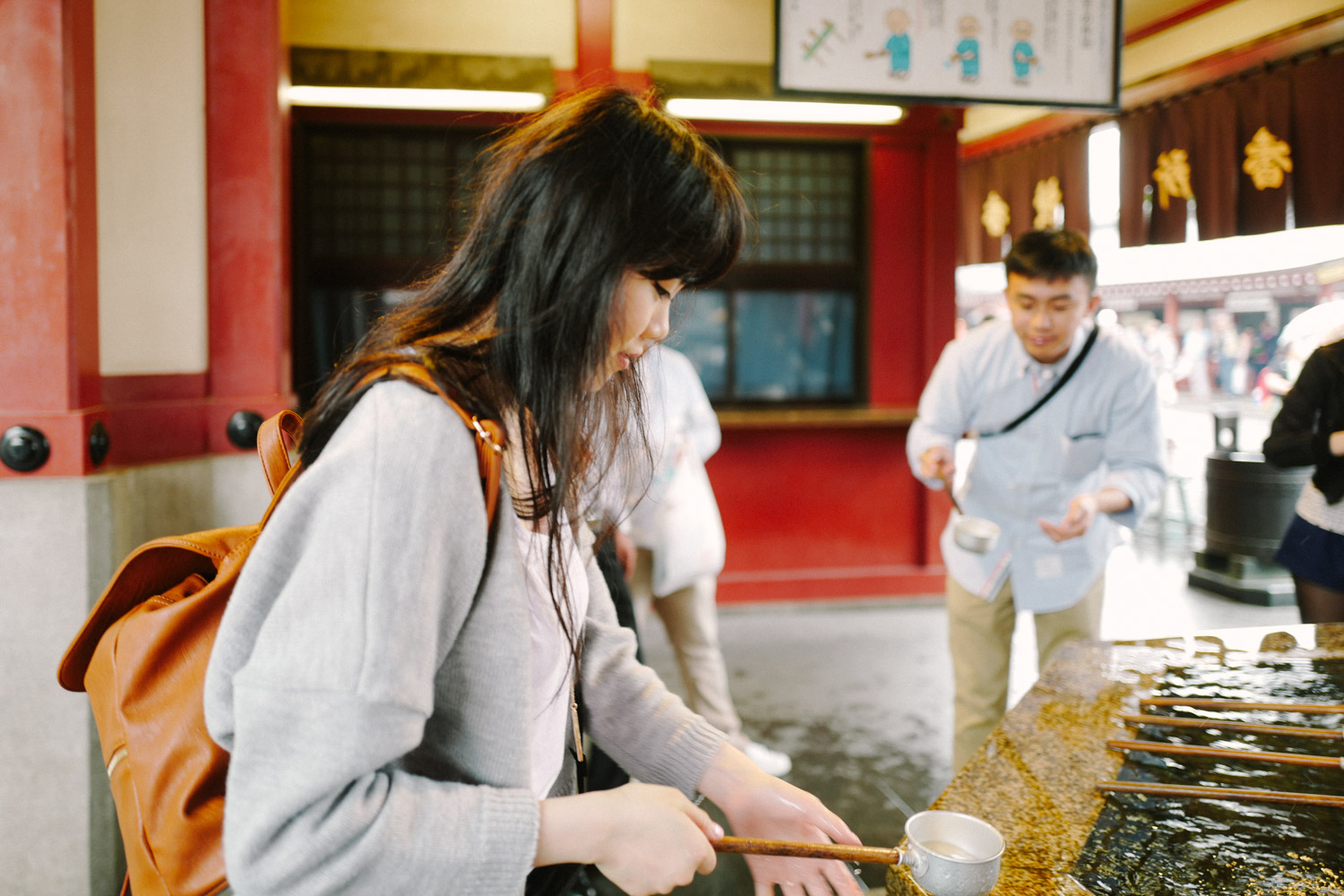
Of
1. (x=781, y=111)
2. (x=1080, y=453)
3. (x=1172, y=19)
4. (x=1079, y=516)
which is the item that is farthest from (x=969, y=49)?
(x=1172, y=19)

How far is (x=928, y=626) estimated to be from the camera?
5.39m

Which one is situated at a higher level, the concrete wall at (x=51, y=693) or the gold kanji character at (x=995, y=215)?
the gold kanji character at (x=995, y=215)

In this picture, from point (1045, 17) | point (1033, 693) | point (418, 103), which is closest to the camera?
point (1033, 693)

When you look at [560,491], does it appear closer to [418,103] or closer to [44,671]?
[44,671]

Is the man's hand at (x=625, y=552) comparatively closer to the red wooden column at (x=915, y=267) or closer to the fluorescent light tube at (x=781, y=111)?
the fluorescent light tube at (x=781, y=111)

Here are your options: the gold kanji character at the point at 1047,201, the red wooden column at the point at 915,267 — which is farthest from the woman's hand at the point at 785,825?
the gold kanji character at the point at 1047,201

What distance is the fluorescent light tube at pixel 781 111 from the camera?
520 centimetres

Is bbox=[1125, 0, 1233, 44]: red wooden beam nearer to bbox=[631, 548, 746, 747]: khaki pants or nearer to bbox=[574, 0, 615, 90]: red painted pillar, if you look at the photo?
bbox=[574, 0, 615, 90]: red painted pillar

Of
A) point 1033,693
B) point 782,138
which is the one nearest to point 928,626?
point 782,138

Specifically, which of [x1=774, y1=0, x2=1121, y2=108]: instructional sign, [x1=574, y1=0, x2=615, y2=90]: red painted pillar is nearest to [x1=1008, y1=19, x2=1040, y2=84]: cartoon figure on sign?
[x1=774, y1=0, x2=1121, y2=108]: instructional sign

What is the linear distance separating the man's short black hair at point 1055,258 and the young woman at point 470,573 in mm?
2020

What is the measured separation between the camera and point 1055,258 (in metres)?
2.73

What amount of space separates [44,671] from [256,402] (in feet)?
3.30

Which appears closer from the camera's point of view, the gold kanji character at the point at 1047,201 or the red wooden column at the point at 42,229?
the red wooden column at the point at 42,229
